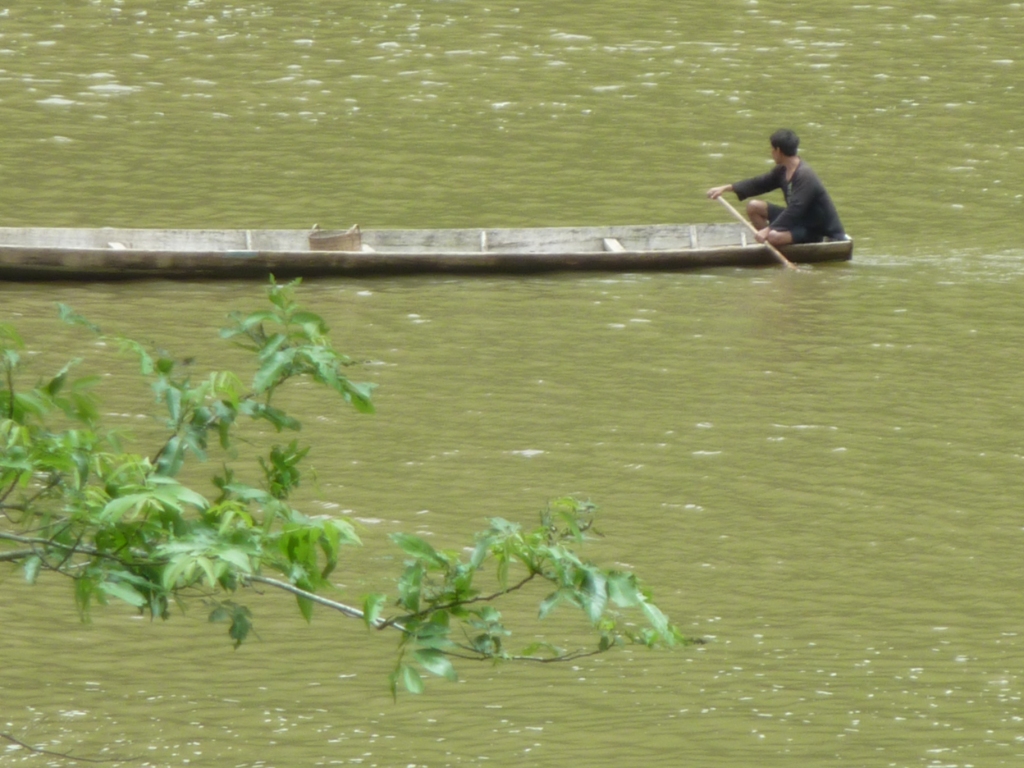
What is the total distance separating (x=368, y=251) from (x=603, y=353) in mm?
2671

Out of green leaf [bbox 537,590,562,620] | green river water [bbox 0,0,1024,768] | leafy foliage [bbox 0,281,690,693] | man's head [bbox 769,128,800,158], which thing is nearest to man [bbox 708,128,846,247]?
man's head [bbox 769,128,800,158]

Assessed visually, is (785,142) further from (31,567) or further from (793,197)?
(31,567)

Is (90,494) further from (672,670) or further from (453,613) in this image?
(672,670)

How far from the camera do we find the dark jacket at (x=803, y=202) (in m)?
13.1

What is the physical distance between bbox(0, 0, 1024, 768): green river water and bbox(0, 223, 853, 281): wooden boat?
159mm

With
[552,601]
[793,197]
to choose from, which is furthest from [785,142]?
[552,601]

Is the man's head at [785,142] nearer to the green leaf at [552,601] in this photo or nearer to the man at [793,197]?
the man at [793,197]

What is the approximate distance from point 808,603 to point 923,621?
1.51 ft

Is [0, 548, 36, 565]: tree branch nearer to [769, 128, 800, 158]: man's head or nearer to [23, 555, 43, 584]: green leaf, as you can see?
[23, 555, 43, 584]: green leaf

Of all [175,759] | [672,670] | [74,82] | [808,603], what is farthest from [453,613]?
[74,82]

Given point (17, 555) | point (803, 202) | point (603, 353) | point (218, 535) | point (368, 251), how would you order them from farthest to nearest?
point (803, 202)
point (368, 251)
point (603, 353)
point (17, 555)
point (218, 535)

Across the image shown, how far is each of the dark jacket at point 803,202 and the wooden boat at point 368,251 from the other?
0.19 meters

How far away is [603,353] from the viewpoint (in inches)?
432

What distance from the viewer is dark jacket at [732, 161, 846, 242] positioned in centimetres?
1313
